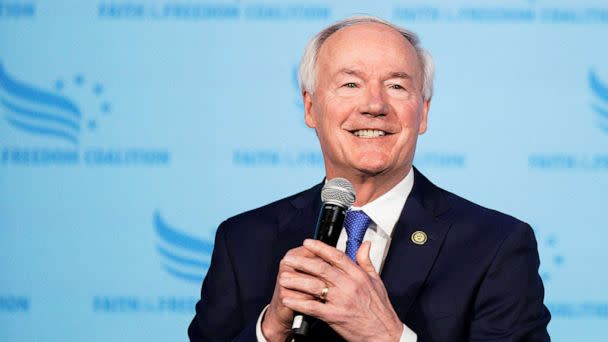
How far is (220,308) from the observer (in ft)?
7.30

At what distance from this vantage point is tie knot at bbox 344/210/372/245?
213 centimetres

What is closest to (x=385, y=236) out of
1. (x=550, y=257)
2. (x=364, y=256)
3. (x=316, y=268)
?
(x=364, y=256)

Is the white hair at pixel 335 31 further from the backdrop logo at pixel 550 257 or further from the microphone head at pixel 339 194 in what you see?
the backdrop logo at pixel 550 257

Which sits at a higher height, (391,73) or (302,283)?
(391,73)

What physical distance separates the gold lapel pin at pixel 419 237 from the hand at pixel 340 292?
0.35m

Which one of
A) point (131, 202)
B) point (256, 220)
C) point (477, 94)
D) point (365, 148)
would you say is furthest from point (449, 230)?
point (131, 202)

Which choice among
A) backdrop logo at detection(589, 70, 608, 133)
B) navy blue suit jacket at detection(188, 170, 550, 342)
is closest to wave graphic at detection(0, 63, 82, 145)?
navy blue suit jacket at detection(188, 170, 550, 342)

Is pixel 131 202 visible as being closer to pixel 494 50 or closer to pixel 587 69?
pixel 494 50

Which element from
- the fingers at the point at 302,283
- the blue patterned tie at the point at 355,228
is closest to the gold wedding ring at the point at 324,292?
the fingers at the point at 302,283

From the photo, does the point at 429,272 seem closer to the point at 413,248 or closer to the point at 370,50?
the point at 413,248

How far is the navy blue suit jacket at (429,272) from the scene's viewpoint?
78.6 inches

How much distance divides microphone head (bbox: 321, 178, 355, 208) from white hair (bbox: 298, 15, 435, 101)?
554 millimetres

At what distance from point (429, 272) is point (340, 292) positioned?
398 mm

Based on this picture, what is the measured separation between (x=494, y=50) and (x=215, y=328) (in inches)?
79.6
